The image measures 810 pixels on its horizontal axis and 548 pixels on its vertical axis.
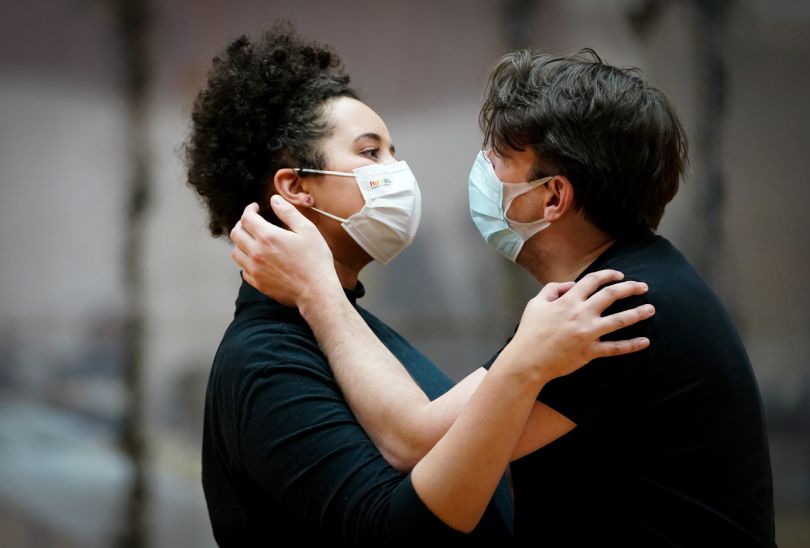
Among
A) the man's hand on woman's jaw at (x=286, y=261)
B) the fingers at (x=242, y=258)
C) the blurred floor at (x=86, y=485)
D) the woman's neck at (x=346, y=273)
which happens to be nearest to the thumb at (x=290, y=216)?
the man's hand on woman's jaw at (x=286, y=261)

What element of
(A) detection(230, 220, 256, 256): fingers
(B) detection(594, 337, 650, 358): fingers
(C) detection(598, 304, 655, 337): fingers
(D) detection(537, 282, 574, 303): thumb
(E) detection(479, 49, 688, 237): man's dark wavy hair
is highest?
(E) detection(479, 49, 688, 237): man's dark wavy hair

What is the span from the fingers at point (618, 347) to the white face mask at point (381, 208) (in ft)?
2.34

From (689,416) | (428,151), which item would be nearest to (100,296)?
(428,151)

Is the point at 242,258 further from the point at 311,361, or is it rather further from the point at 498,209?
the point at 498,209

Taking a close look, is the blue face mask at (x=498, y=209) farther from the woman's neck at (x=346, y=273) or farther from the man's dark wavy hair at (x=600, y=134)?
the woman's neck at (x=346, y=273)

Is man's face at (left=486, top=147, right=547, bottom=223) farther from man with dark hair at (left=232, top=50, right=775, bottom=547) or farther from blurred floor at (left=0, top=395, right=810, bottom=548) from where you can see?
blurred floor at (left=0, top=395, right=810, bottom=548)

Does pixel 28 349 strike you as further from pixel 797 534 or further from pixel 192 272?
pixel 797 534

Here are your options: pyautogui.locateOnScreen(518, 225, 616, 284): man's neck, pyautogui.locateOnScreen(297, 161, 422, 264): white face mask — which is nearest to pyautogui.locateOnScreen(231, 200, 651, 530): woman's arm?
pyautogui.locateOnScreen(518, 225, 616, 284): man's neck

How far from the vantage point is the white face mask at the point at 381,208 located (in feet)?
6.84

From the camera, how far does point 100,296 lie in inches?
181

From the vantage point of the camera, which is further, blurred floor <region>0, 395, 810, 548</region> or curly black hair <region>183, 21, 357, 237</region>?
blurred floor <region>0, 395, 810, 548</region>

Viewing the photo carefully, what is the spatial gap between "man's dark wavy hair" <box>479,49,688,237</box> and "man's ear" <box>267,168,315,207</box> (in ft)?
1.58

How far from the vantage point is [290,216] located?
1938 millimetres

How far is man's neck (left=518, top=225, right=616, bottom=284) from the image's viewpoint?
71.3 inches
